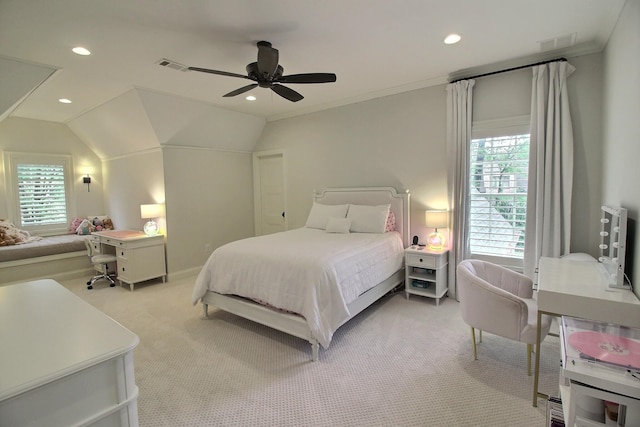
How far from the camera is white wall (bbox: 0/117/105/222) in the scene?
17.0 feet

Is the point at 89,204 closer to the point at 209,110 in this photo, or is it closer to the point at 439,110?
the point at 209,110

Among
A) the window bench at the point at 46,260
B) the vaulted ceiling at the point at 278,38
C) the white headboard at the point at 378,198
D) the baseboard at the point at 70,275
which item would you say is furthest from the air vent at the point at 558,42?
the baseboard at the point at 70,275

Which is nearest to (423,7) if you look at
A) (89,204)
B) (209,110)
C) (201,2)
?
(201,2)

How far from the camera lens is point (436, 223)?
374 cm

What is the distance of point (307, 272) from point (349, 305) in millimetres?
642

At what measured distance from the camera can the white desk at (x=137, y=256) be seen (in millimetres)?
4465

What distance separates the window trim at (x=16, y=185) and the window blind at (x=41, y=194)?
5cm

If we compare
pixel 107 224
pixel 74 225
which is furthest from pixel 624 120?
pixel 74 225

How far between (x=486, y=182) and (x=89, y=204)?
7.20m

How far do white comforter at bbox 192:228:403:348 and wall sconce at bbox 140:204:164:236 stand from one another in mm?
2053

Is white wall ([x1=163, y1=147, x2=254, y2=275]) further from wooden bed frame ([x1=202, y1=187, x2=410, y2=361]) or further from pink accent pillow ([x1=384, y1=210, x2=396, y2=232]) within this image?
pink accent pillow ([x1=384, y1=210, x2=396, y2=232])

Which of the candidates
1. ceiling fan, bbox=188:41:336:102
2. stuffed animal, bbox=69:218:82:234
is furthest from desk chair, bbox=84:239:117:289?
ceiling fan, bbox=188:41:336:102

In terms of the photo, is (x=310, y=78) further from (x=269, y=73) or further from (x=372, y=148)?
(x=372, y=148)

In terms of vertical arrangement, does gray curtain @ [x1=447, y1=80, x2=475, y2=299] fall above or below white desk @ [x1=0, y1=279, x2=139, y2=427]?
above
